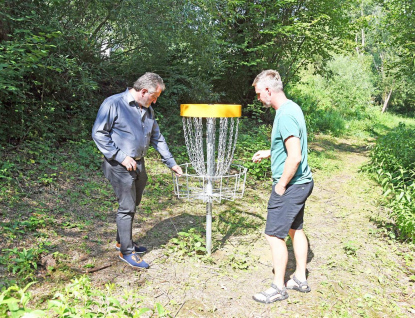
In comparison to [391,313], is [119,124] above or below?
above

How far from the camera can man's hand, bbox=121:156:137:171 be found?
121 inches

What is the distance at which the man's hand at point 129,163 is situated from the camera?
121 inches

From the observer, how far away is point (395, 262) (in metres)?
3.84

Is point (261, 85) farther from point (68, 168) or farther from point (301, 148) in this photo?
point (68, 168)

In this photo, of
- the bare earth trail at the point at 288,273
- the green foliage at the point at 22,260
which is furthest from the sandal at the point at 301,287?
the green foliage at the point at 22,260

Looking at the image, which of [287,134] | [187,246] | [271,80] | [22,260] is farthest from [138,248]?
[271,80]

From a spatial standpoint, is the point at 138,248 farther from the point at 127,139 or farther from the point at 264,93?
the point at 264,93

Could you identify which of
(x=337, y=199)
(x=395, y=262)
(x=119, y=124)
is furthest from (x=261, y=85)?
(x=337, y=199)

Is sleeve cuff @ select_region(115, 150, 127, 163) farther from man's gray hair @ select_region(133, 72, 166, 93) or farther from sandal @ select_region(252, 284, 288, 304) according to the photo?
sandal @ select_region(252, 284, 288, 304)

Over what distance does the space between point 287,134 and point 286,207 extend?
0.62 metres

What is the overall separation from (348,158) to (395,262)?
598 centimetres

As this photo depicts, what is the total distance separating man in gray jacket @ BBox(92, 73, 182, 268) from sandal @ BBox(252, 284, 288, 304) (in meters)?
1.11

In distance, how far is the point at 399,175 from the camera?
6.25m

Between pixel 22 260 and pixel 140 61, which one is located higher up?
pixel 140 61
